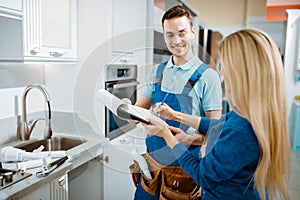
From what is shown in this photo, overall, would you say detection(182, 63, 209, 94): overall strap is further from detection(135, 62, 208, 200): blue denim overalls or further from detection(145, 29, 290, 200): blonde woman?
detection(145, 29, 290, 200): blonde woman

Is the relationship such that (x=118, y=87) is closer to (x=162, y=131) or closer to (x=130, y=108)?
(x=130, y=108)

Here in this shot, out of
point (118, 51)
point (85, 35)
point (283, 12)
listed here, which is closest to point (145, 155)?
point (118, 51)

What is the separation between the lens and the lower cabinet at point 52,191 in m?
1.23

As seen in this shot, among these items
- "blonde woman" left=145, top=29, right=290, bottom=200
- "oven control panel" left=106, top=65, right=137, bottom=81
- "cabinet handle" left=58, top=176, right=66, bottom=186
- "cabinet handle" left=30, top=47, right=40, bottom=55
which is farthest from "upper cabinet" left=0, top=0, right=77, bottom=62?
"blonde woman" left=145, top=29, right=290, bottom=200

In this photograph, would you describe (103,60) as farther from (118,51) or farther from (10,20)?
(10,20)

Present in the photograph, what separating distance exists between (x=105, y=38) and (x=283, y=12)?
165 inches

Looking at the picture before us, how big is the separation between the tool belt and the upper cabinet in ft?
2.70

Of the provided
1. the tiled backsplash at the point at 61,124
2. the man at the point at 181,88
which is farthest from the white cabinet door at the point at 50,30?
the man at the point at 181,88

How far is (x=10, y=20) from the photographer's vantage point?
4.25ft

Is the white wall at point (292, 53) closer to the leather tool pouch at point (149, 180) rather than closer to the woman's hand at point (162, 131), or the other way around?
the leather tool pouch at point (149, 180)

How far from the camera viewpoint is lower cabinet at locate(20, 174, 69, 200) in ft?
4.05

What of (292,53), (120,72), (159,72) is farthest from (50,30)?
(292,53)

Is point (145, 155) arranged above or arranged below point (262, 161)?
below

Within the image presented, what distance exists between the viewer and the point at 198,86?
3.96 feet
